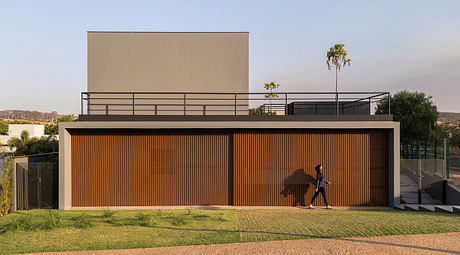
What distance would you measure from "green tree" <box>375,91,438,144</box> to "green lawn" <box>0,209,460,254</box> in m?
29.4

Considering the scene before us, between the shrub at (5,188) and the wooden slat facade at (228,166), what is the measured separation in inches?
83.5

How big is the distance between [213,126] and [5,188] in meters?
7.65

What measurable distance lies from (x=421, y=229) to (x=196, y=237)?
5.97m

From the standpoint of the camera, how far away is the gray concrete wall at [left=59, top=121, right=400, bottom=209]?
11.7 meters

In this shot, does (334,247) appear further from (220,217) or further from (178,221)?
(178,221)

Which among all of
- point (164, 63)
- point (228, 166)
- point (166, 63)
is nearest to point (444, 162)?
point (228, 166)

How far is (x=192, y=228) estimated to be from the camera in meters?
8.84

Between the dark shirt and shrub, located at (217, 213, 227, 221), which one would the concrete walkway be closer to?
shrub, located at (217, 213, 227, 221)

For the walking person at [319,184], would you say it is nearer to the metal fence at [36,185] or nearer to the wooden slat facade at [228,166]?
the wooden slat facade at [228,166]

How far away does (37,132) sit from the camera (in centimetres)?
7394

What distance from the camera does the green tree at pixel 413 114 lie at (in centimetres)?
3622

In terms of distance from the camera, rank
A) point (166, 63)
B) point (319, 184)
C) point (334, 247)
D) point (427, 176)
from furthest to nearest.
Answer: point (166, 63) → point (427, 176) → point (319, 184) → point (334, 247)

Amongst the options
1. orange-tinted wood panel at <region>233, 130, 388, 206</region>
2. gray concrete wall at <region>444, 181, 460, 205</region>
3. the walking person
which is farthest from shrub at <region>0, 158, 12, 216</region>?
gray concrete wall at <region>444, 181, 460, 205</region>

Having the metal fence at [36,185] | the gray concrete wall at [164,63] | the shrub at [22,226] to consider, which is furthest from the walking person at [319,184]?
the metal fence at [36,185]
